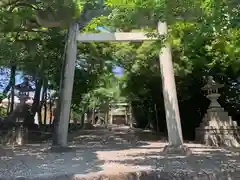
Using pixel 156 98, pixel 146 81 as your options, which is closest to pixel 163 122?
pixel 156 98

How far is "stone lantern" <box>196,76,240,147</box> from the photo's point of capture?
10.5m

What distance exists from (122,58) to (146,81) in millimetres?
1691

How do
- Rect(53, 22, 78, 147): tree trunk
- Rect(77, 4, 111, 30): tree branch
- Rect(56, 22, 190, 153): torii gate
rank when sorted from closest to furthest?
Rect(56, 22, 190, 153): torii gate
Rect(53, 22, 78, 147): tree trunk
Rect(77, 4, 111, 30): tree branch

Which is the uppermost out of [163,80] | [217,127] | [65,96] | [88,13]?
[88,13]

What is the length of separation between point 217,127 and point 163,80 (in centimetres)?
378

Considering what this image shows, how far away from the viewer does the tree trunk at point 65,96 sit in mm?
8844

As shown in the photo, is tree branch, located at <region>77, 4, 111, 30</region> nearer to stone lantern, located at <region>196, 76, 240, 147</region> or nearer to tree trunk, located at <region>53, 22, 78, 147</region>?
tree trunk, located at <region>53, 22, 78, 147</region>

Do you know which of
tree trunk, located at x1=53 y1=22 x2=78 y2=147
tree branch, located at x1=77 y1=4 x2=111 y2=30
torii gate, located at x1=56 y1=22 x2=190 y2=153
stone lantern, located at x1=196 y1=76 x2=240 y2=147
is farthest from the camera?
stone lantern, located at x1=196 y1=76 x2=240 y2=147

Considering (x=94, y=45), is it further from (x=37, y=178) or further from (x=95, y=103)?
(x=95, y=103)

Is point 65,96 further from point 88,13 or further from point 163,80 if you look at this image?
point 163,80

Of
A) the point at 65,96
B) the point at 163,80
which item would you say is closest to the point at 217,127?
the point at 163,80

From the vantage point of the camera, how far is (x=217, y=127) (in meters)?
10.7

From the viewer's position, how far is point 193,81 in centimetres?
1259

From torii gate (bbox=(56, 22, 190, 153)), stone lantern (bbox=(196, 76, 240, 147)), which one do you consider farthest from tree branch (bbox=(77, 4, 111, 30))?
stone lantern (bbox=(196, 76, 240, 147))
